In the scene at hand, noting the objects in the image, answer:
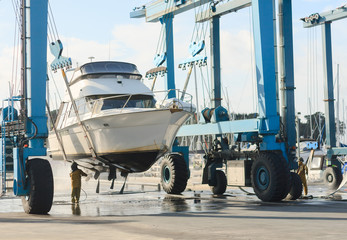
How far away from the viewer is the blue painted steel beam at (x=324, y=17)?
83.3 ft

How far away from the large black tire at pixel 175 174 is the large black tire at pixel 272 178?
423 centimetres

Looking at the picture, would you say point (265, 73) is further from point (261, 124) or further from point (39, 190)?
point (39, 190)

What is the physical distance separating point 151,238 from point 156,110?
7136 millimetres

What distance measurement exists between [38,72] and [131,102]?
137 inches

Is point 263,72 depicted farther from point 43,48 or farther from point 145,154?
point 43,48

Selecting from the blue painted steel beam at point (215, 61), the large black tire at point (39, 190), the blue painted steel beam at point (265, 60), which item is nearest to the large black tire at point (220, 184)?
the blue painted steel beam at point (215, 61)

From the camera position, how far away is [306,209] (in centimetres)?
1444

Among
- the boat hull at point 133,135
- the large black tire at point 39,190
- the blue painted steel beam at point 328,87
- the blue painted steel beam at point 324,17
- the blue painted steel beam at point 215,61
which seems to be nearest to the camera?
the large black tire at point 39,190

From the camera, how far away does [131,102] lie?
17.8 meters

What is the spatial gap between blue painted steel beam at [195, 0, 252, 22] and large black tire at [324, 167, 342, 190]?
26.6 ft

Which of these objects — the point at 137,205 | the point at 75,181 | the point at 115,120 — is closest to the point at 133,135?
the point at 115,120

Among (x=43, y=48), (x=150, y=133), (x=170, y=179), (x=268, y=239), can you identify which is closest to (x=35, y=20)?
(x=43, y=48)

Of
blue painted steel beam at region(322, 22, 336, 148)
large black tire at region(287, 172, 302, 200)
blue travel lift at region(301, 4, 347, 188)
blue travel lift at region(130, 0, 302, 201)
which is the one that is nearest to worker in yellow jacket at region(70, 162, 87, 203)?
blue travel lift at region(130, 0, 302, 201)

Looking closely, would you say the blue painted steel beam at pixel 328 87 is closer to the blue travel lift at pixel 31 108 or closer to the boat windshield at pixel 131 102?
the boat windshield at pixel 131 102
